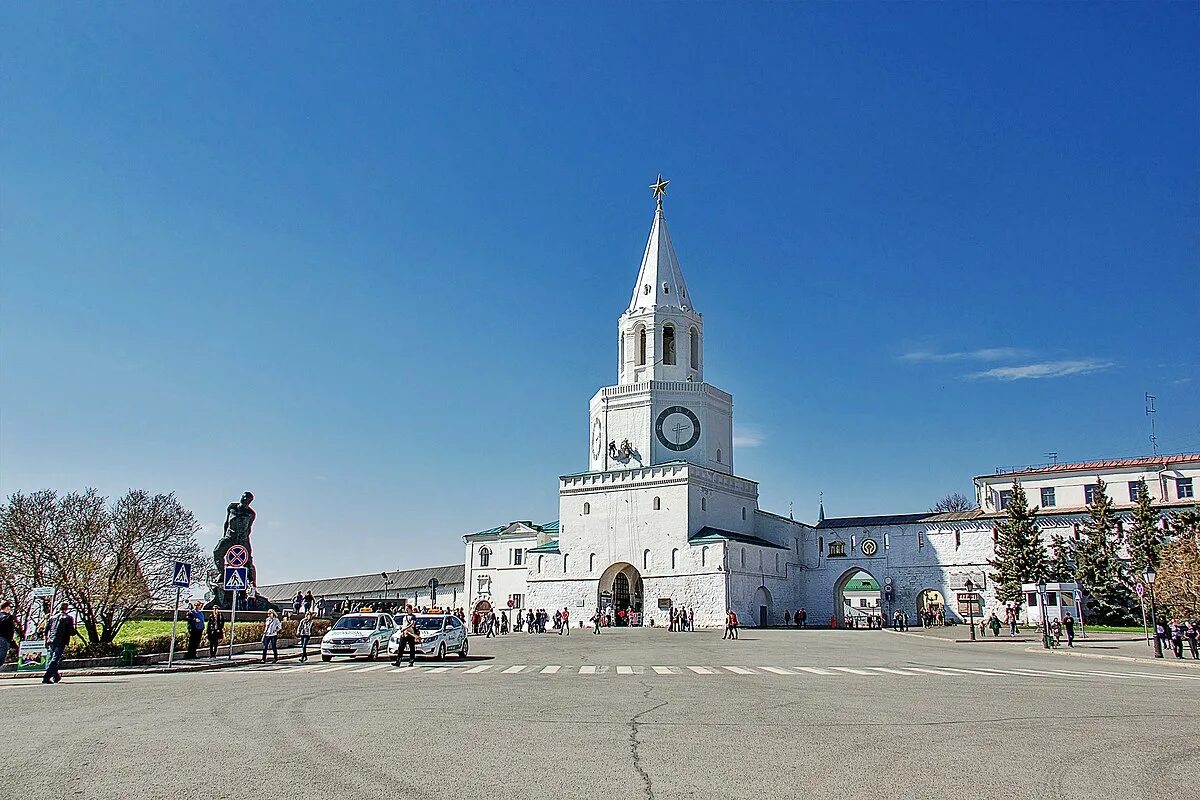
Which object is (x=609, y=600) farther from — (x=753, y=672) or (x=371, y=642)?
(x=753, y=672)

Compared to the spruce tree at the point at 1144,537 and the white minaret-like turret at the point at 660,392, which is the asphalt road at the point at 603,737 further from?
the white minaret-like turret at the point at 660,392

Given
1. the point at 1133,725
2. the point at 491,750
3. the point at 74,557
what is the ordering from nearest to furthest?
the point at 491,750
the point at 1133,725
the point at 74,557

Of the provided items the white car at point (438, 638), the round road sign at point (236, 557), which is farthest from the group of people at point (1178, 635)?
the round road sign at point (236, 557)

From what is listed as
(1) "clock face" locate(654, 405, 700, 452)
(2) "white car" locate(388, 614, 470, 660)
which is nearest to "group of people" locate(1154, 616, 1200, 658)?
(2) "white car" locate(388, 614, 470, 660)

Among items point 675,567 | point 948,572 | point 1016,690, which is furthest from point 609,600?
point 1016,690

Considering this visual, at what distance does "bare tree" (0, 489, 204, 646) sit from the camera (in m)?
32.9

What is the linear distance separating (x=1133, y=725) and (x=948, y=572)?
189 ft

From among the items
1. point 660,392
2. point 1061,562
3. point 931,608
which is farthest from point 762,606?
point 1061,562

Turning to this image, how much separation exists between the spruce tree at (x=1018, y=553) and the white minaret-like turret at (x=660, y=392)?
63.9 feet

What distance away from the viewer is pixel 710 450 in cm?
7056

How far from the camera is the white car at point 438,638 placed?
95.2 feet

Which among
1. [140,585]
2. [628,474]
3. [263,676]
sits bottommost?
[263,676]

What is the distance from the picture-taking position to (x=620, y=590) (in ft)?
226

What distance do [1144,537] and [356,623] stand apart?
46.3m
